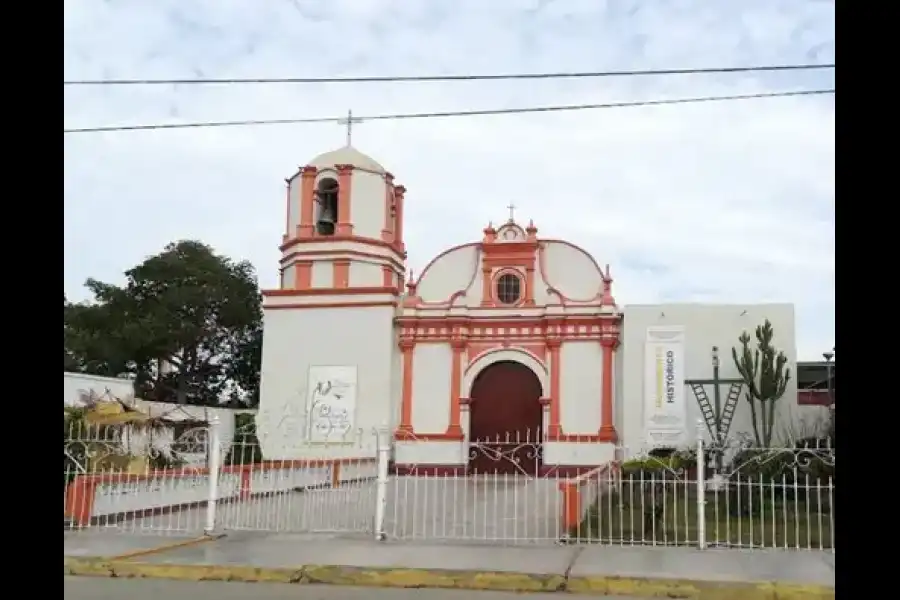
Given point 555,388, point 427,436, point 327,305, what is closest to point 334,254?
point 327,305

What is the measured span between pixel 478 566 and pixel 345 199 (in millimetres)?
15921

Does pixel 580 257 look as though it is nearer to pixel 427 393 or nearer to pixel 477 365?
pixel 477 365

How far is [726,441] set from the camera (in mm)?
17969

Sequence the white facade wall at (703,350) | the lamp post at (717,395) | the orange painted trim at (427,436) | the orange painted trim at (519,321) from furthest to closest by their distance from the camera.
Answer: the orange painted trim at (427,436)
the orange painted trim at (519,321)
the white facade wall at (703,350)
the lamp post at (717,395)

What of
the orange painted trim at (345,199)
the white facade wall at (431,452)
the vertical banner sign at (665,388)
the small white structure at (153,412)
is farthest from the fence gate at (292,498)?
the orange painted trim at (345,199)

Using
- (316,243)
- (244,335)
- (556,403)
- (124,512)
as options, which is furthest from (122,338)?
(124,512)

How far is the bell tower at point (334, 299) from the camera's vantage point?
72.2 feet

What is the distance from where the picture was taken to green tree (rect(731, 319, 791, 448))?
18.8 metres

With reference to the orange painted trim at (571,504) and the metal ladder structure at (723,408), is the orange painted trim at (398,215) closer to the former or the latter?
the metal ladder structure at (723,408)

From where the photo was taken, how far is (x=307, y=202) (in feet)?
76.9

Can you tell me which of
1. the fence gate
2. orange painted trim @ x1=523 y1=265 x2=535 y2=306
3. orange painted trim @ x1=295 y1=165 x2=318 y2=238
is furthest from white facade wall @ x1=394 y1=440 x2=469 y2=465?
orange painted trim @ x1=295 y1=165 x2=318 y2=238

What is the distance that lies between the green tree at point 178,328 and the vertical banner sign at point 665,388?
17.7m

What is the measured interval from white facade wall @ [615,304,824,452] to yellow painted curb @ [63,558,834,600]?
12130mm

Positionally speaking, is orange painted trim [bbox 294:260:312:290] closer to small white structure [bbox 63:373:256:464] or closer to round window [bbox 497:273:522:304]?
small white structure [bbox 63:373:256:464]
